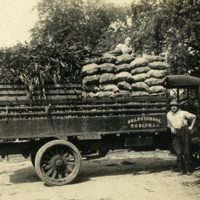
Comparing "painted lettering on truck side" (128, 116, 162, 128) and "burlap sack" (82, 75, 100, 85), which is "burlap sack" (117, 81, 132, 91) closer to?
"burlap sack" (82, 75, 100, 85)

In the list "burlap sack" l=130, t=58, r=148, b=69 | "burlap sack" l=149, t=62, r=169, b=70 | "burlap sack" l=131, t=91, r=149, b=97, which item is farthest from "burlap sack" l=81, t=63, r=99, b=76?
"burlap sack" l=149, t=62, r=169, b=70

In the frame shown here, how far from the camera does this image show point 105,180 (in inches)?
294

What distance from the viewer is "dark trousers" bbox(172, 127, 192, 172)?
7.73m

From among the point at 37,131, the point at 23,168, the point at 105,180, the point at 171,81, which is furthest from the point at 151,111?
the point at 23,168

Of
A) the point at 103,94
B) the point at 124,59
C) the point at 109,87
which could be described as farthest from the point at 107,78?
the point at 124,59

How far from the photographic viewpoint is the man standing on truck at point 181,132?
25.4ft

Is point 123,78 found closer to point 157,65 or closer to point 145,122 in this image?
point 157,65

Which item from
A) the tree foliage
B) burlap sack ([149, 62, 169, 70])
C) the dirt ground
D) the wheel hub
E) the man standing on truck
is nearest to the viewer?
the dirt ground

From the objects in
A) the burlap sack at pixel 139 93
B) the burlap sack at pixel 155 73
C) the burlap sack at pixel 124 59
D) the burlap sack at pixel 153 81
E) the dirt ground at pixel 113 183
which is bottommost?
the dirt ground at pixel 113 183

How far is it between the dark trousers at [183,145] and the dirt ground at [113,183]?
0.29 meters

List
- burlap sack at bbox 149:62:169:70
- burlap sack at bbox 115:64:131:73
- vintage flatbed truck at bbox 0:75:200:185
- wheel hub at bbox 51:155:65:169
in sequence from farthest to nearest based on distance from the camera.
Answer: burlap sack at bbox 149:62:169:70, burlap sack at bbox 115:64:131:73, wheel hub at bbox 51:155:65:169, vintage flatbed truck at bbox 0:75:200:185

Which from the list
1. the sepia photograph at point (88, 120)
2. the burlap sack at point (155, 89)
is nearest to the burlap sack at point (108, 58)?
the sepia photograph at point (88, 120)

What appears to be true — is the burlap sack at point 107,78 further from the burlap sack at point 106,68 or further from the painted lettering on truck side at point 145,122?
the painted lettering on truck side at point 145,122

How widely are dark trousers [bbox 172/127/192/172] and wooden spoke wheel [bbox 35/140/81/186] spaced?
7.11 ft
